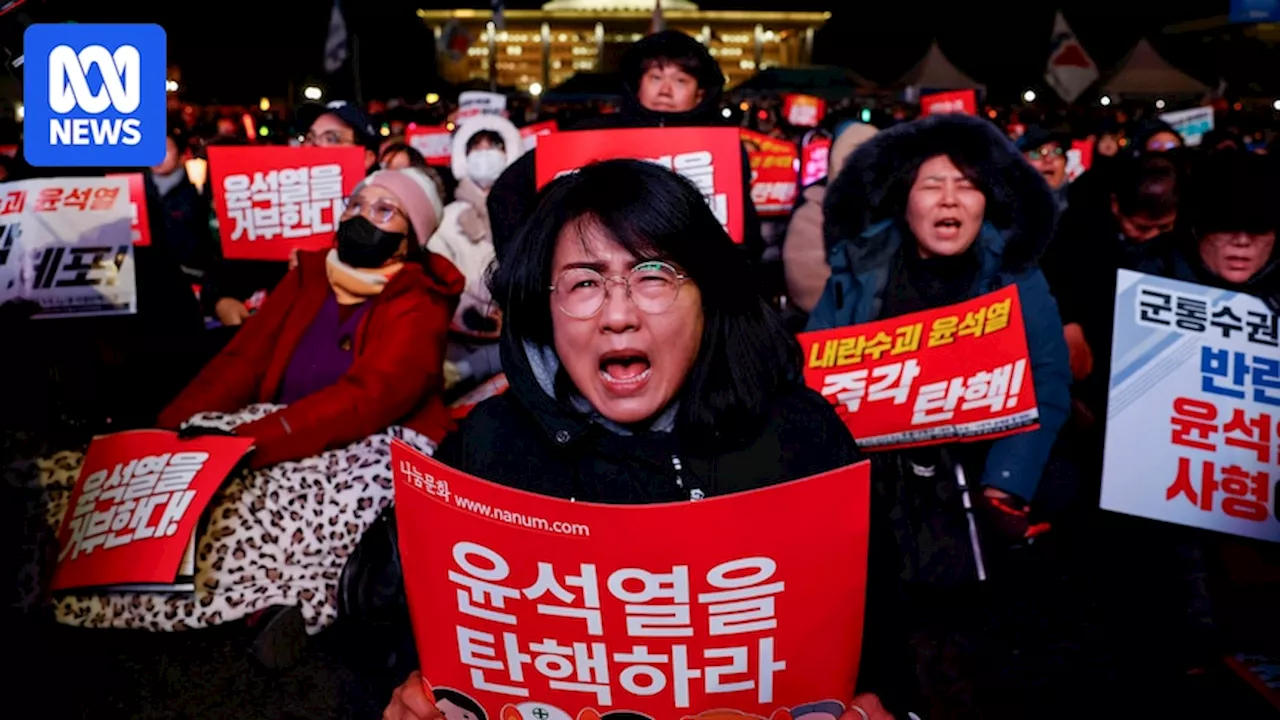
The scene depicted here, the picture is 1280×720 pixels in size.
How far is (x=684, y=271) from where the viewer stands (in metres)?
1.65

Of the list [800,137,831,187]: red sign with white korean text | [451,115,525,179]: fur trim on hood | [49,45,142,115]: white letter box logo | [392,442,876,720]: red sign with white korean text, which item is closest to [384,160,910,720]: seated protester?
[392,442,876,720]: red sign with white korean text

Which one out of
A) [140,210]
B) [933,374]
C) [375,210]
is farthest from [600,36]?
[933,374]

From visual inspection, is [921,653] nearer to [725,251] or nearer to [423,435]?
[423,435]

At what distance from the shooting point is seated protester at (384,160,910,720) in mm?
1615

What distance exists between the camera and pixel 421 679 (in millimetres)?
1510

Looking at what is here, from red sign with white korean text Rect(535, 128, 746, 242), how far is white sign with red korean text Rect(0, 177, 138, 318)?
164 cm

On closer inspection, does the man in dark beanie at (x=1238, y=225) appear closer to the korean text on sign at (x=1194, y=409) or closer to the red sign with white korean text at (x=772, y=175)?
the korean text on sign at (x=1194, y=409)

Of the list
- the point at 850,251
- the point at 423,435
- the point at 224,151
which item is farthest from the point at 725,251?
the point at 224,151

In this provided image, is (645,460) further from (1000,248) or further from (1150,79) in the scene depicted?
(1150,79)

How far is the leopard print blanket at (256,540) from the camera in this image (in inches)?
130

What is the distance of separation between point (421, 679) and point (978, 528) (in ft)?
6.66

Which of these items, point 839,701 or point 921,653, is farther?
point 921,653

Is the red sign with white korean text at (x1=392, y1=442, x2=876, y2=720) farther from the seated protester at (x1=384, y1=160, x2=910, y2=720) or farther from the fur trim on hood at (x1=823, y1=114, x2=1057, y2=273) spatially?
the fur trim on hood at (x1=823, y1=114, x2=1057, y2=273)

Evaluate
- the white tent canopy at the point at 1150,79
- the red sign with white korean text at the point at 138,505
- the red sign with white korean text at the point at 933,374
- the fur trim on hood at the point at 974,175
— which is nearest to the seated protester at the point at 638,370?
the red sign with white korean text at the point at 933,374
